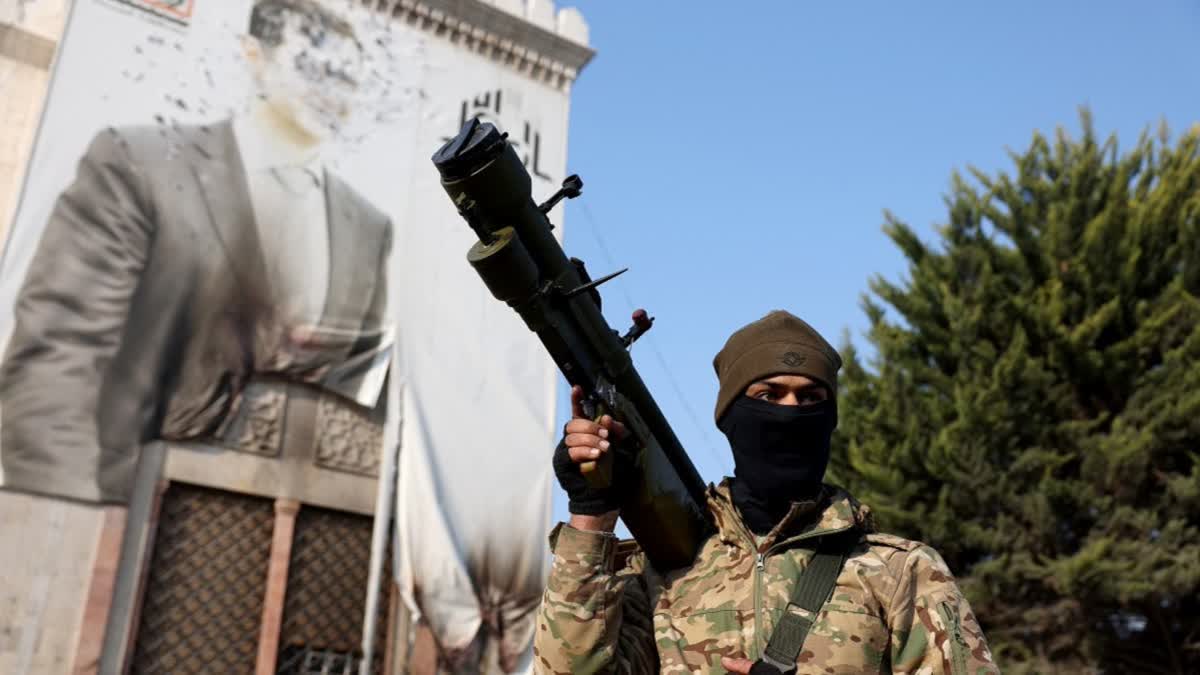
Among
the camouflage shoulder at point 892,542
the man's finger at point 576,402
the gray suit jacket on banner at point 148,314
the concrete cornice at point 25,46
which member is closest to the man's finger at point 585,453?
the man's finger at point 576,402

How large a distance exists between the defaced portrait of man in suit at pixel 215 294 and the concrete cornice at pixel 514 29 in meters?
1.19

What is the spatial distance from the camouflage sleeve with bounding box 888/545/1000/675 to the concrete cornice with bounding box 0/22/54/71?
11.6m

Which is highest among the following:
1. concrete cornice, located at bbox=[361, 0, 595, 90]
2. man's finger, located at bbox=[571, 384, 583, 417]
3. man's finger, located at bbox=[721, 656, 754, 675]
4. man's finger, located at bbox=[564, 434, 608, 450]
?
concrete cornice, located at bbox=[361, 0, 595, 90]

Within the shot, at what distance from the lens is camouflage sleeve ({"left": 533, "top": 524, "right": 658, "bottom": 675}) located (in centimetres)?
224

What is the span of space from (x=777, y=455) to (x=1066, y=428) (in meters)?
9.64

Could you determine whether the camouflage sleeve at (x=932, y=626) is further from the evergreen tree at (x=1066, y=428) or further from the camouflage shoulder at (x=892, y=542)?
the evergreen tree at (x=1066, y=428)

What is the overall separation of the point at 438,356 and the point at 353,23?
439cm

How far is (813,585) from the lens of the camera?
2.33 meters

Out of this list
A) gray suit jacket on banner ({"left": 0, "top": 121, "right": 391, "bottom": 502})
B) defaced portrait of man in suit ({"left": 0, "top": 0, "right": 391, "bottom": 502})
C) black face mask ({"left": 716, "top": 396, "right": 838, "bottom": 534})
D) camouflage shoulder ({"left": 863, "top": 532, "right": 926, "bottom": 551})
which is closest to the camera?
camouflage shoulder ({"left": 863, "top": 532, "right": 926, "bottom": 551})

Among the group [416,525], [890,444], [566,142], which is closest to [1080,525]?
[890,444]

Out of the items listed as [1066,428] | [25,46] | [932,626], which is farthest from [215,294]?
[932,626]

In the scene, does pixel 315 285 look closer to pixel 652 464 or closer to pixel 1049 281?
pixel 1049 281

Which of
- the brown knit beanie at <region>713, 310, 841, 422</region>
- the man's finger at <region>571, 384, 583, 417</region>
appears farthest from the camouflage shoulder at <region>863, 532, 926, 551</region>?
the man's finger at <region>571, 384, 583, 417</region>

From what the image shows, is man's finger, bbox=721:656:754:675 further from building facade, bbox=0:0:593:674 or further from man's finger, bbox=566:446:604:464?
building facade, bbox=0:0:593:674
